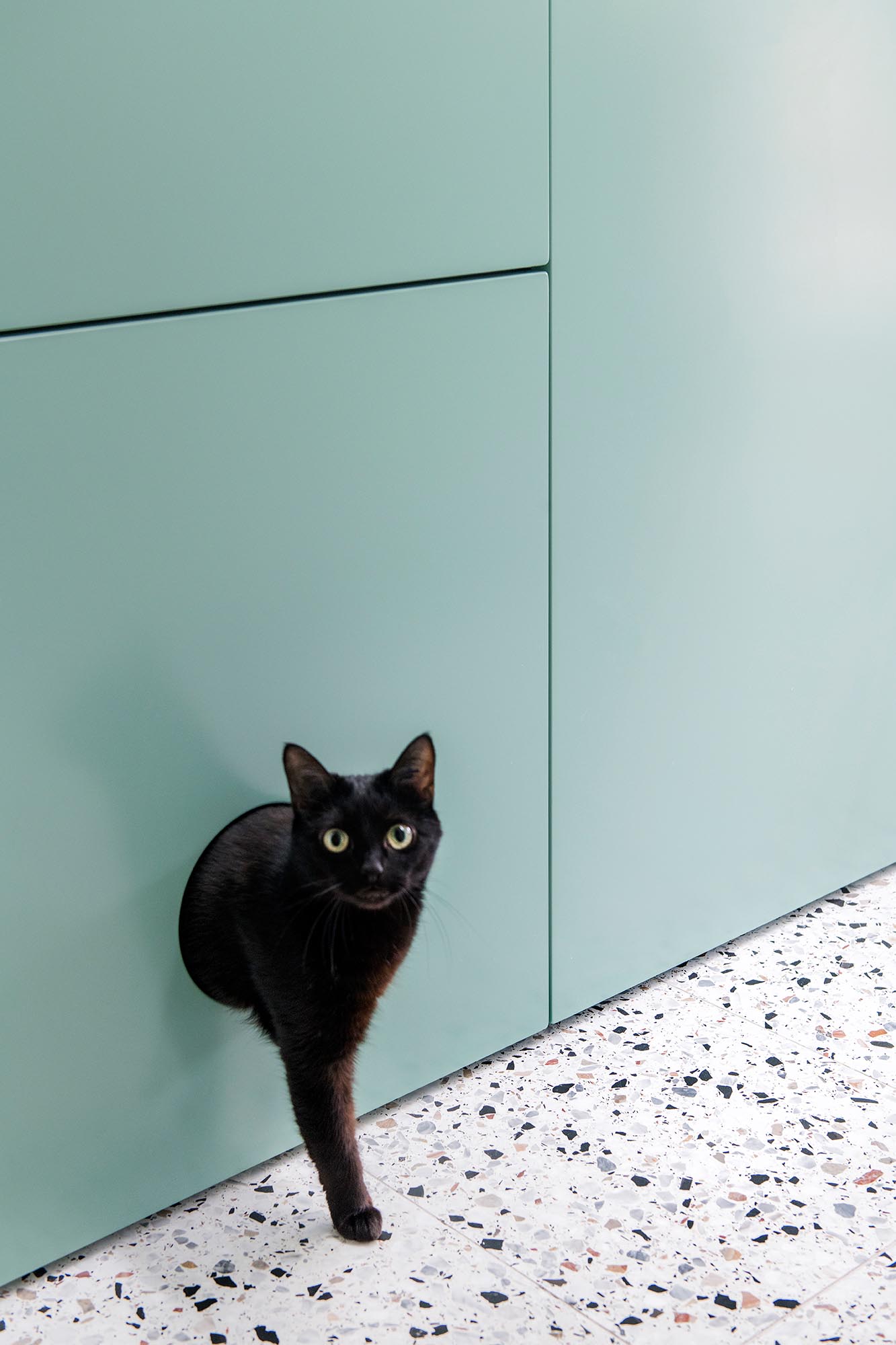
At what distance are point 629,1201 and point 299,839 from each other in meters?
0.40

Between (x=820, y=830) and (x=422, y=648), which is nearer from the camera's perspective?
(x=422, y=648)

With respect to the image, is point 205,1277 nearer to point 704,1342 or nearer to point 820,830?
point 704,1342

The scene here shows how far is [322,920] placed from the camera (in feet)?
3.11

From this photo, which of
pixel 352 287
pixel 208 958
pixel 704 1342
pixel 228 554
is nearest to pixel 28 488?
pixel 228 554

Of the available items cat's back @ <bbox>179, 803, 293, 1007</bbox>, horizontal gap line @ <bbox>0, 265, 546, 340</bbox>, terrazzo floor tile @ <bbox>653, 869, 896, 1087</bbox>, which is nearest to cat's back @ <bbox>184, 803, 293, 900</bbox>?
cat's back @ <bbox>179, 803, 293, 1007</bbox>

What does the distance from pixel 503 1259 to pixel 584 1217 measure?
79 millimetres

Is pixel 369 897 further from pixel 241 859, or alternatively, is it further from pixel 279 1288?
pixel 279 1288

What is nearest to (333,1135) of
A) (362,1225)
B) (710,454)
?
(362,1225)

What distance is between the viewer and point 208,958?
98 centimetres

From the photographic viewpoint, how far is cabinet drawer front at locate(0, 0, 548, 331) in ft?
2.57

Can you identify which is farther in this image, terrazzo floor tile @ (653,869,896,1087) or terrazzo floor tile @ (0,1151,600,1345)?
terrazzo floor tile @ (653,869,896,1087)

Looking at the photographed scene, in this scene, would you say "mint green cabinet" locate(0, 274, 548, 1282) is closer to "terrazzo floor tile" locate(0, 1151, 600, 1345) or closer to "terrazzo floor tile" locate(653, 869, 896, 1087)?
"terrazzo floor tile" locate(0, 1151, 600, 1345)

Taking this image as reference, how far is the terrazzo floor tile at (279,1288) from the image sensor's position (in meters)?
0.90

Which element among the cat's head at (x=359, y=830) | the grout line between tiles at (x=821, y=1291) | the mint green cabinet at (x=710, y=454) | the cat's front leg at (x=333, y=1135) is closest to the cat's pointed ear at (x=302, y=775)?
the cat's head at (x=359, y=830)
